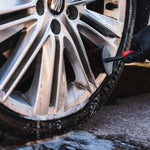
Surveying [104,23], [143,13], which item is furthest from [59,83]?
[143,13]

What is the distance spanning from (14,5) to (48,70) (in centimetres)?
35

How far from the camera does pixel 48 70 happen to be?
4.15 ft

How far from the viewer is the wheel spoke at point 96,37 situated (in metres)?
1.41

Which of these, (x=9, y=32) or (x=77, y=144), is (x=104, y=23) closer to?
(x=9, y=32)

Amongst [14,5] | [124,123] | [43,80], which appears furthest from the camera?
[124,123]

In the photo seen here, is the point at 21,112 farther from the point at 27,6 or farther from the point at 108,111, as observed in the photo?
the point at 108,111

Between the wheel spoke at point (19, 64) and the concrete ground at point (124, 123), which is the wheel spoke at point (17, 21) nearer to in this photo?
the wheel spoke at point (19, 64)

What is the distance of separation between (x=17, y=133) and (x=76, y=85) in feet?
1.46

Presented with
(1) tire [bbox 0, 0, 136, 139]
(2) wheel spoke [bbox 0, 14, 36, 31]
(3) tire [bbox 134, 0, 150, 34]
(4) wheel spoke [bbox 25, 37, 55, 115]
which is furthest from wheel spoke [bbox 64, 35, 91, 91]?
(3) tire [bbox 134, 0, 150, 34]

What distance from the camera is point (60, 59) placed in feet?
4.25

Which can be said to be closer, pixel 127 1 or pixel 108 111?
pixel 127 1

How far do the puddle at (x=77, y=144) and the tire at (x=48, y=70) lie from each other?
4cm

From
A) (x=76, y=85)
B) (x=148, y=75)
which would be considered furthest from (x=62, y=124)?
(x=148, y=75)

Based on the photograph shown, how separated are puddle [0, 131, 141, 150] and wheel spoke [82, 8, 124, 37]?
630 millimetres
